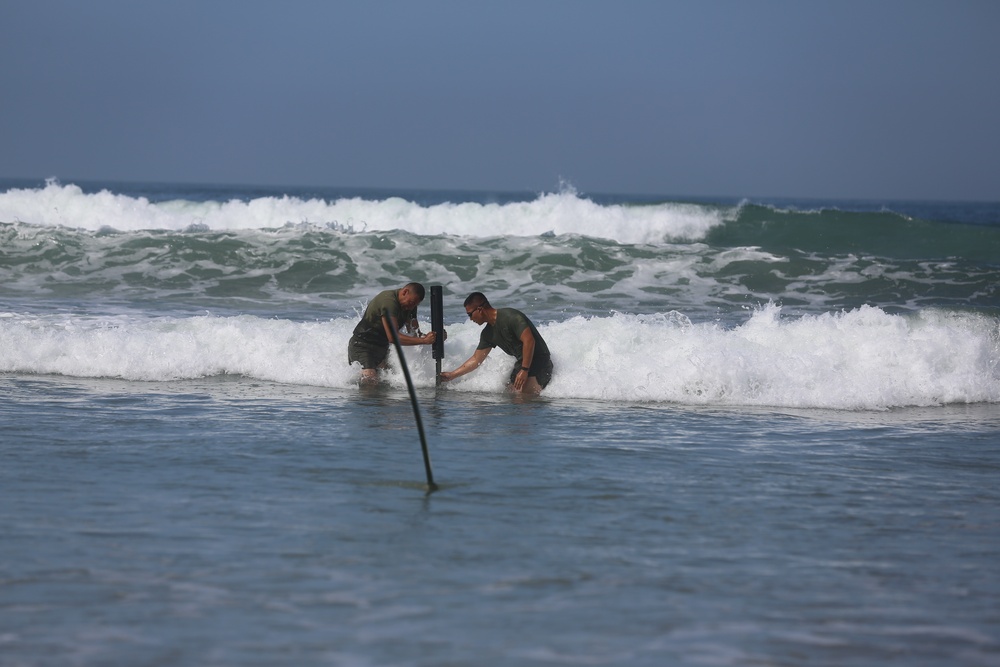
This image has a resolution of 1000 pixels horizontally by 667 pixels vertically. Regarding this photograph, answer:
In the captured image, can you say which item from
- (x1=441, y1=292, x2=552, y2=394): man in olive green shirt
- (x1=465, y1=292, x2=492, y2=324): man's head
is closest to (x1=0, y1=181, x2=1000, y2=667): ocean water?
(x1=441, y1=292, x2=552, y2=394): man in olive green shirt

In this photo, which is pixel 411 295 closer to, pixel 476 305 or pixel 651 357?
pixel 476 305

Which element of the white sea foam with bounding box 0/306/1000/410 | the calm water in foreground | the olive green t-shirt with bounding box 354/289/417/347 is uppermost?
the olive green t-shirt with bounding box 354/289/417/347

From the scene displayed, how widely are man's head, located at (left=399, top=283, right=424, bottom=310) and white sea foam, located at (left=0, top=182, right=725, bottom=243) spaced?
1771cm

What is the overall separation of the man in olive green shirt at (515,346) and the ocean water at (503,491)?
0.20 m

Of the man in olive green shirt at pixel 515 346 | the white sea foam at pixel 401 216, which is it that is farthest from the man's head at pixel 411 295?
the white sea foam at pixel 401 216

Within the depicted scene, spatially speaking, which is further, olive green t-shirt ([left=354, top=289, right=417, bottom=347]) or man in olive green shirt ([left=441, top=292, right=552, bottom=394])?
olive green t-shirt ([left=354, top=289, right=417, bottom=347])

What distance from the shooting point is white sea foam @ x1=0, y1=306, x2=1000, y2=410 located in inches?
444

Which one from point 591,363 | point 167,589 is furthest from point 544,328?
point 167,589

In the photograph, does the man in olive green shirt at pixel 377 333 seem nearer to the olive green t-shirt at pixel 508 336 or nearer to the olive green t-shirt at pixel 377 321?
the olive green t-shirt at pixel 377 321

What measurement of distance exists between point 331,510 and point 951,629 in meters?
3.43

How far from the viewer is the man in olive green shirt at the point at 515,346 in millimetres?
11484

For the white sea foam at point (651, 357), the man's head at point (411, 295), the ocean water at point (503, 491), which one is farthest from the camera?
the man's head at point (411, 295)

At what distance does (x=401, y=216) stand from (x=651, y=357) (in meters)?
20.7

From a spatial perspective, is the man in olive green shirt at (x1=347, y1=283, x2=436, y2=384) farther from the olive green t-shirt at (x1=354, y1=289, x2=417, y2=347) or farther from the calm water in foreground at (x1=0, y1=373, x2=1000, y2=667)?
the calm water in foreground at (x1=0, y1=373, x2=1000, y2=667)
